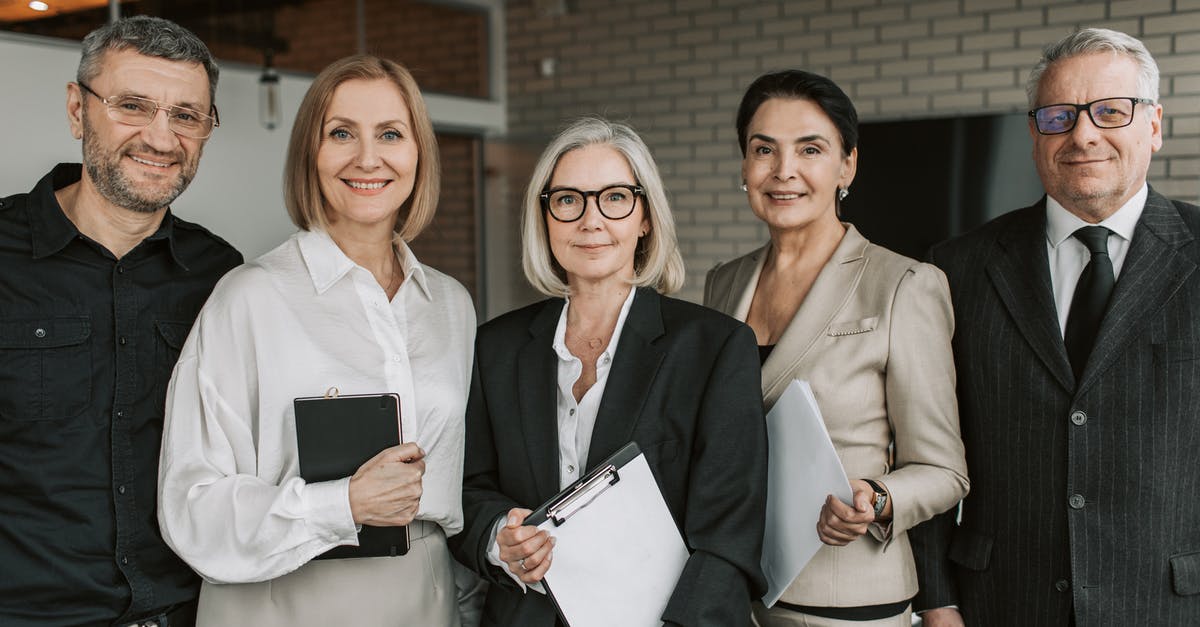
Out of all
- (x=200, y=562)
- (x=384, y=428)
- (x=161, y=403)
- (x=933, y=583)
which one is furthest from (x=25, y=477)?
(x=933, y=583)

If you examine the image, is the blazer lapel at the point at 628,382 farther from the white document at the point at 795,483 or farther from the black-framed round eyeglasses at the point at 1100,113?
the black-framed round eyeglasses at the point at 1100,113

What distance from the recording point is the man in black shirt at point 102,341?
2129mm

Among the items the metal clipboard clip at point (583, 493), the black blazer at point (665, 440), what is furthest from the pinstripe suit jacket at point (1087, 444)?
the metal clipboard clip at point (583, 493)

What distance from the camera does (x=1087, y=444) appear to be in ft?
7.12

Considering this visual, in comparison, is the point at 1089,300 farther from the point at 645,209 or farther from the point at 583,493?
the point at 583,493

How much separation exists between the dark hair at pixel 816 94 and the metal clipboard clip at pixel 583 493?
43.4 inches

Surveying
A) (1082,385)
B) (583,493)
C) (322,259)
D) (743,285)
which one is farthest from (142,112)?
(1082,385)

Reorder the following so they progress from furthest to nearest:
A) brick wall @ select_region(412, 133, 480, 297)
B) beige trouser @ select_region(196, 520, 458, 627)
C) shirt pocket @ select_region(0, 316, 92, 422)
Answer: brick wall @ select_region(412, 133, 480, 297)
shirt pocket @ select_region(0, 316, 92, 422)
beige trouser @ select_region(196, 520, 458, 627)

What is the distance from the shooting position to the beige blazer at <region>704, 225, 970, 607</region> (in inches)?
85.2

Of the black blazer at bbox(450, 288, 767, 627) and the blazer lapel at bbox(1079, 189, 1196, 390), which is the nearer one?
the black blazer at bbox(450, 288, 767, 627)

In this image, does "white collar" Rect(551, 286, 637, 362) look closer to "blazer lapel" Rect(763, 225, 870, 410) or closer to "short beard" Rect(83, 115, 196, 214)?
"blazer lapel" Rect(763, 225, 870, 410)

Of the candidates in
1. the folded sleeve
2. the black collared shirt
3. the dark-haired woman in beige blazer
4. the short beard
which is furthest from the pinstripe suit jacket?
the short beard

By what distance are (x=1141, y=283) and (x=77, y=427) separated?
2.44 meters

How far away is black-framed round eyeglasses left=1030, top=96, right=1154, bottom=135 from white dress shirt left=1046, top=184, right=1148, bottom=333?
0.19 meters
